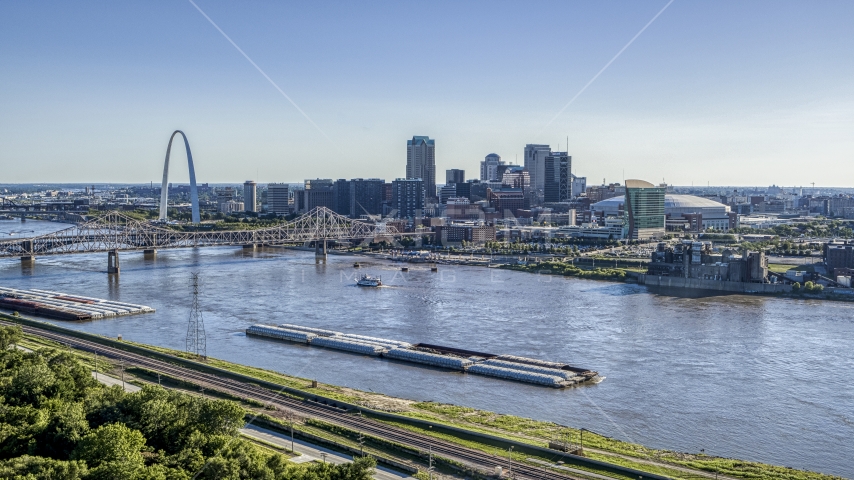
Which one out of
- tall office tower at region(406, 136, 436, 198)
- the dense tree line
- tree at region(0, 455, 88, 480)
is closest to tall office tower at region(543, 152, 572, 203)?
tall office tower at region(406, 136, 436, 198)

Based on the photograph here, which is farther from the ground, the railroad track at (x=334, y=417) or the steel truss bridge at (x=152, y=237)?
the steel truss bridge at (x=152, y=237)

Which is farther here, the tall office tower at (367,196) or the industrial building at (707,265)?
the tall office tower at (367,196)

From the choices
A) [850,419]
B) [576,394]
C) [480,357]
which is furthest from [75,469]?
[850,419]

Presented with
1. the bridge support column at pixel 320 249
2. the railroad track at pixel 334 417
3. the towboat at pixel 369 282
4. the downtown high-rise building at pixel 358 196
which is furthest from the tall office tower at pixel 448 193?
the railroad track at pixel 334 417

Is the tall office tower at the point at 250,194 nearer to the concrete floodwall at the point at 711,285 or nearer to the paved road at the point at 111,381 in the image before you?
the concrete floodwall at the point at 711,285

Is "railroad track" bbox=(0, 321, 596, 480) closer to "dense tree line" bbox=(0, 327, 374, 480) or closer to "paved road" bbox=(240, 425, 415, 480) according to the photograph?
"paved road" bbox=(240, 425, 415, 480)

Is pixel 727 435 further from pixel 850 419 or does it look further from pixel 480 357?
pixel 480 357

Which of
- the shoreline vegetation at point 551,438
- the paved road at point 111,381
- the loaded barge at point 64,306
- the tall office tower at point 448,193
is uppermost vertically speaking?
the tall office tower at point 448,193

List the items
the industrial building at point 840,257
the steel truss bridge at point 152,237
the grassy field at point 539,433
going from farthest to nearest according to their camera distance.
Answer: the steel truss bridge at point 152,237, the industrial building at point 840,257, the grassy field at point 539,433
